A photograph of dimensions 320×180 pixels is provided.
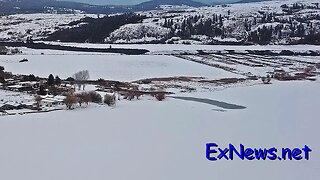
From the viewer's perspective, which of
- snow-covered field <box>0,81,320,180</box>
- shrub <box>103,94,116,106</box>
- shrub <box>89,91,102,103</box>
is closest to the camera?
snow-covered field <box>0,81,320,180</box>

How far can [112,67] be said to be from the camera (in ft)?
110

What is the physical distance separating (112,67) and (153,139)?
21229mm

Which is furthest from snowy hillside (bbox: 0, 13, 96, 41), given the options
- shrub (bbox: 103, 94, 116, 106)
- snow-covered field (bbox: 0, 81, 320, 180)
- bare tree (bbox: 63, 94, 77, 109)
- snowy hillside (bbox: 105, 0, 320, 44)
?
snow-covered field (bbox: 0, 81, 320, 180)

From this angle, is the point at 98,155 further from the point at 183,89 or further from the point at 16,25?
the point at 16,25

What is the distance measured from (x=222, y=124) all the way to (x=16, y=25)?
2710 inches

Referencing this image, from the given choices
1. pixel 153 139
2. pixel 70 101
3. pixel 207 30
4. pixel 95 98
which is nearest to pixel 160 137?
pixel 153 139

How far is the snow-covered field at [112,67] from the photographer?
30266 millimetres

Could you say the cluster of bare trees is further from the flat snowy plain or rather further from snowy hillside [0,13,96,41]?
snowy hillside [0,13,96,41]

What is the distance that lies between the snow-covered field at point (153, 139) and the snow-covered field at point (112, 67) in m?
10.9

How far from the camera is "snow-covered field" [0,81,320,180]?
9828 mm

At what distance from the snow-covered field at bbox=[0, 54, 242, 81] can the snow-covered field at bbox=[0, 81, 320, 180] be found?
35.6 feet

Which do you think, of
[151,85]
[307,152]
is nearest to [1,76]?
[151,85]

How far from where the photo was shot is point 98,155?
436 inches

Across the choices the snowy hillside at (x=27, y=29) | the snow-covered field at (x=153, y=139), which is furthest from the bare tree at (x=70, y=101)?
the snowy hillside at (x=27, y=29)
